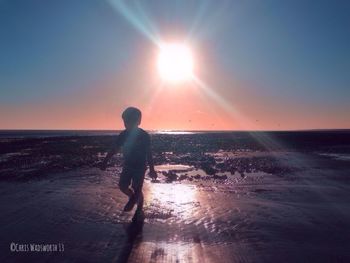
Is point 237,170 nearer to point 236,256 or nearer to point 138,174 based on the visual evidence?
point 138,174

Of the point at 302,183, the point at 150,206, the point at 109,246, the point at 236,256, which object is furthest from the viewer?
the point at 302,183

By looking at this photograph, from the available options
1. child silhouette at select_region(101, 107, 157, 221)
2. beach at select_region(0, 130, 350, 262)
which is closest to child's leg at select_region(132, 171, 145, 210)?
child silhouette at select_region(101, 107, 157, 221)

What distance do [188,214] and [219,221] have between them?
2.75 feet

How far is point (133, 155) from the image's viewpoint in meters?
7.65

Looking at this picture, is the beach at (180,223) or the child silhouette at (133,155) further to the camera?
the child silhouette at (133,155)

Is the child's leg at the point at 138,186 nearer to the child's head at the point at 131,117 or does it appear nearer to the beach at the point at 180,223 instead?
the beach at the point at 180,223

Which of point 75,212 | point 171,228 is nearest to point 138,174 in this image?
point 171,228

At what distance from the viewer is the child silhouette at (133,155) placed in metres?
7.61

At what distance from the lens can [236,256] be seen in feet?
17.8

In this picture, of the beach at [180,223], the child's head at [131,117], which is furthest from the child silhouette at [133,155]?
the beach at [180,223]

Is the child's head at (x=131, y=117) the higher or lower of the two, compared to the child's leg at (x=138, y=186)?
higher

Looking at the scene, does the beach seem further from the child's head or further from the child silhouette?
the child's head

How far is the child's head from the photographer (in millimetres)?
7660

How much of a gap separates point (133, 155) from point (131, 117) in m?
0.77
